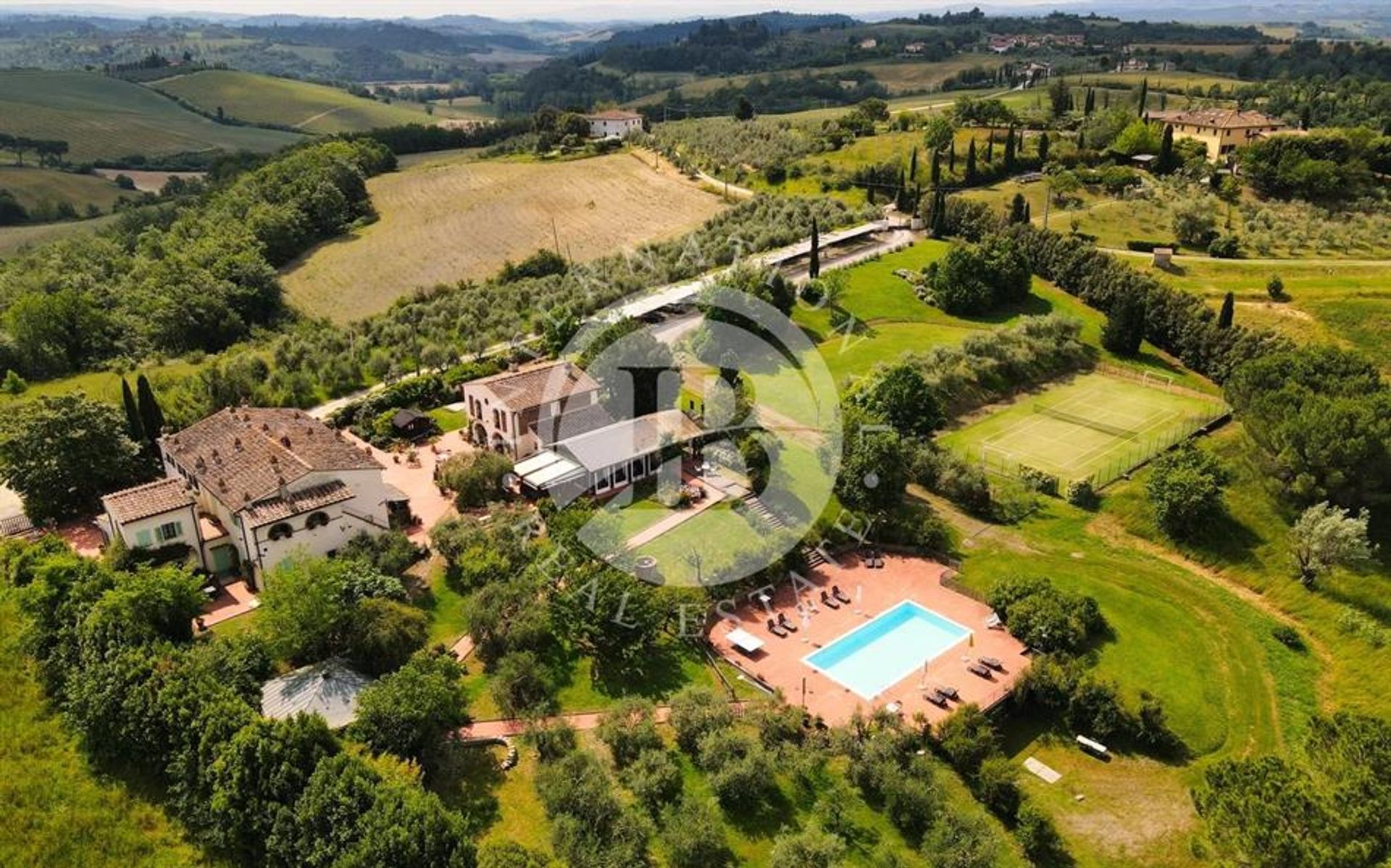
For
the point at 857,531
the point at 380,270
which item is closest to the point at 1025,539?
the point at 857,531

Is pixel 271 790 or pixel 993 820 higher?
pixel 271 790

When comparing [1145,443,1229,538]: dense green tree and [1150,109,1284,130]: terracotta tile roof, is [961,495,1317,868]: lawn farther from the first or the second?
[1150,109,1284,130]: terracotta tile roof

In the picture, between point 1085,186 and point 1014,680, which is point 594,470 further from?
point 1085,186

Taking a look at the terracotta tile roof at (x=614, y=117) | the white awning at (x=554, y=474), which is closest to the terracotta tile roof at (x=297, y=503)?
the white awning at (x=554, y=474)

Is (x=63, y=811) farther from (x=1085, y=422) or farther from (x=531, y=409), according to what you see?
(x=1085, y=422)

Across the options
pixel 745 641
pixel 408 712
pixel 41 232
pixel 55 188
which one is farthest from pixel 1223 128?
pixel 55 188

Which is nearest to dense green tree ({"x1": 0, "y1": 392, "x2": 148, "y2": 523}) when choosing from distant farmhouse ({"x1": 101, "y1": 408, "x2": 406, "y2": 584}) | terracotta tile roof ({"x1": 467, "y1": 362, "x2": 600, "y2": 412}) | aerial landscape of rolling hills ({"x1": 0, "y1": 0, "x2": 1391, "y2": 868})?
aerial landscape of rolling hills ({"x1": 0, "y1": 0, "x2": 1391, "y2": 868})
